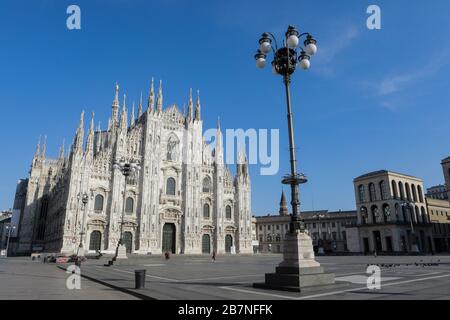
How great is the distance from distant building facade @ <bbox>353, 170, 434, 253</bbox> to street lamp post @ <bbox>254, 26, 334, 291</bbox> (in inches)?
2058

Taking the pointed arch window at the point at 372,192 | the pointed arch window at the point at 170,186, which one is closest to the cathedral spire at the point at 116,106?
the pointed arch window at the point at 170,186

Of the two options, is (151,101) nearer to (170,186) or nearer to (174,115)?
(174,115)

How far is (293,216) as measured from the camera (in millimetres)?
10602

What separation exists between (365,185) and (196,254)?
120 feet

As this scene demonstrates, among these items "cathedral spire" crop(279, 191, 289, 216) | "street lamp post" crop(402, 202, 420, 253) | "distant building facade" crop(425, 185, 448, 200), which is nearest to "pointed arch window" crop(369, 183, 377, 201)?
"street lamp post" crop(402, 202, 420, 253)

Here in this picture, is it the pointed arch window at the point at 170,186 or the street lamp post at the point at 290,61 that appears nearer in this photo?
the street lamp post at the point at 290,61

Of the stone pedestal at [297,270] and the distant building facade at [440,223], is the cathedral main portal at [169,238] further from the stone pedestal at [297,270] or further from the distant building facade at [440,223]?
the distant building facade at [440,223]

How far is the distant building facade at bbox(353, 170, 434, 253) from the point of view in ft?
185

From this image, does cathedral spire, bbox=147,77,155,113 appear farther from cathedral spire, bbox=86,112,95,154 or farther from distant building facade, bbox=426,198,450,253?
distant building facade, bbox=426,198,450,253

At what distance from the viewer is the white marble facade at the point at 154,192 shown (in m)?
40.9

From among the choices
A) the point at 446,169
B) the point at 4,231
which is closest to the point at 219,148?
the point at 446,169

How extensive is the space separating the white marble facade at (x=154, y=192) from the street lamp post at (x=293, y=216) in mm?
32798

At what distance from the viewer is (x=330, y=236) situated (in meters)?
81.2

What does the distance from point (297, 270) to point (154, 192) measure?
38.2 m
